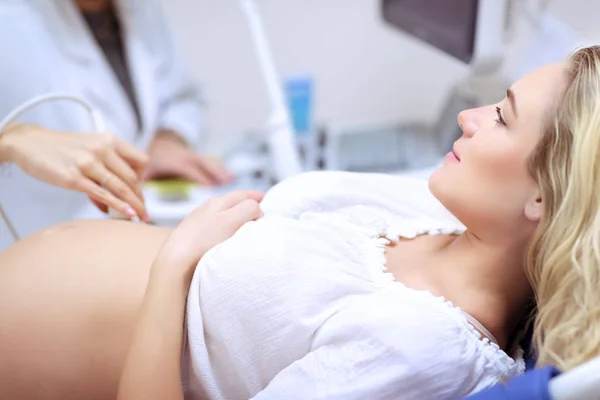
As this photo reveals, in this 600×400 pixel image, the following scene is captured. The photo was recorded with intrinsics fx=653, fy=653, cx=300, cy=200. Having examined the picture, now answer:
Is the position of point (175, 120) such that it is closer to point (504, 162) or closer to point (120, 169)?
point (120, 169)

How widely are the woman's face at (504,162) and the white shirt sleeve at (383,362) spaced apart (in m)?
0.14

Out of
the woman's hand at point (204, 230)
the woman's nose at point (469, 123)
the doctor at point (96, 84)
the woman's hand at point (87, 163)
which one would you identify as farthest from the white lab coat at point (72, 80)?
the woman's nose at point (469, 123)

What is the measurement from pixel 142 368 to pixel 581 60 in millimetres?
610

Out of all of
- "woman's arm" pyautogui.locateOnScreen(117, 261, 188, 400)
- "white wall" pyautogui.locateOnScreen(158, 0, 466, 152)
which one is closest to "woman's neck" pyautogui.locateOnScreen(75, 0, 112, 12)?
"white wall" pyautogui.locateOnScreen(158, 0, 466, 152)

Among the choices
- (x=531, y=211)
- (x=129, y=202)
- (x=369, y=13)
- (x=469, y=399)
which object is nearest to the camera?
(x=469, y=399)

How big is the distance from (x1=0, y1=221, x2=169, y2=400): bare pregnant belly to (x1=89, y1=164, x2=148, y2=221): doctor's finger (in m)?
0.07

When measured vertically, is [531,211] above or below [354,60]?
above

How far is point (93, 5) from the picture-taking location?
1.44 meters

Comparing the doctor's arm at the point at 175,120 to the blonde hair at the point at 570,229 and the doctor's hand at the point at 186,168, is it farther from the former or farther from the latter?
the blonde hair at the point at 570,229

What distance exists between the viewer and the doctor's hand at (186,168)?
4.71 feet

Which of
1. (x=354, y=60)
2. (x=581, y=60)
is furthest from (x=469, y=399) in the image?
(x=354, y=60)

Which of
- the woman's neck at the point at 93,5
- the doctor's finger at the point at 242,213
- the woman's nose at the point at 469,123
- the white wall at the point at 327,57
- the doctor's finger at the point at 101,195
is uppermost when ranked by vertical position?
the woman's neck at the point at 93,5

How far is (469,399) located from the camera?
0.63 meters

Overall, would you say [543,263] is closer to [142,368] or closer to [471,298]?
[471,298]
